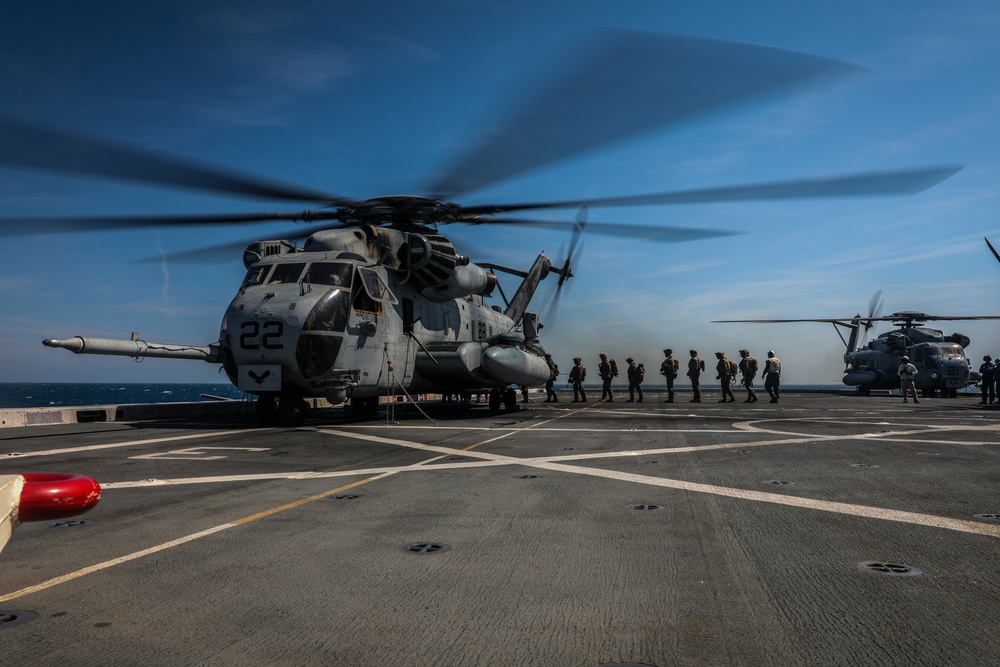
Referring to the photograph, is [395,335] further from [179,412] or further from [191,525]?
[191,525]

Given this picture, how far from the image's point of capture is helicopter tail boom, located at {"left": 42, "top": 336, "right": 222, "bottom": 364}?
52.0 feet

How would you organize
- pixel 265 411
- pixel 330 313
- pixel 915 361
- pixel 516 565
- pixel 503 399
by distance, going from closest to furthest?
1. pixel 516 565
2. pixel 330 313
3. pixel 265 411
4. pixel 503 399
5. pixel 915 361

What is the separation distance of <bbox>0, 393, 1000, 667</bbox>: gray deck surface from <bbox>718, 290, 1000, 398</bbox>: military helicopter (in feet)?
102

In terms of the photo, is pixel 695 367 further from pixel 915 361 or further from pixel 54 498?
pixel 54 498

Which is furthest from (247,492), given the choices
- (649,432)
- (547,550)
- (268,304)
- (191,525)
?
(649,432)

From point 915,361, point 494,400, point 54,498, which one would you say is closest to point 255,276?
point 494,400

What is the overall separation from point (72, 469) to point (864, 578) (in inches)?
320

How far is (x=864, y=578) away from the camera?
3.60m

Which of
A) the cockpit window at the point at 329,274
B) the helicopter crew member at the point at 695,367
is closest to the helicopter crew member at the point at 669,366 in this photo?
the helicopter crew member at the point at 695,367

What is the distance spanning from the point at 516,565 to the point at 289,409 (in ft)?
36.0

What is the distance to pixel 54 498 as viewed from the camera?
1836 millimetres

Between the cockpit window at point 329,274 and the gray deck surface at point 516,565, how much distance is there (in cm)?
602

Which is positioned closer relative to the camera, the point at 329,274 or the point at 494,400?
the point at 329,274

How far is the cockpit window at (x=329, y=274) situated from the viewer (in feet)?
45.5
